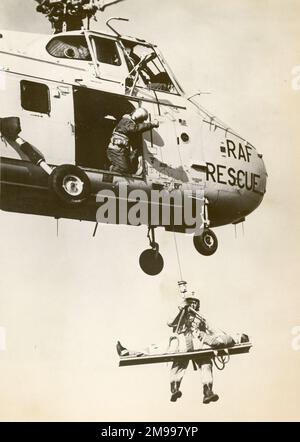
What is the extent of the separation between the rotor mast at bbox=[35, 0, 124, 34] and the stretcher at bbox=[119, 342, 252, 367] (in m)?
2.67

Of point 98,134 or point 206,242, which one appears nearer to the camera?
point 98,134

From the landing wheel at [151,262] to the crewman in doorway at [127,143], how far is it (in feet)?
2.38

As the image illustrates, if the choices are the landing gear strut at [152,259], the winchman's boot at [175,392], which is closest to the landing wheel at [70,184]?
the landing gear strut at [152,259]

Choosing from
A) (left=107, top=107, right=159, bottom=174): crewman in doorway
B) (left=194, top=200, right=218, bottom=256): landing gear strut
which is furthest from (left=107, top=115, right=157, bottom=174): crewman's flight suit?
(left=194, top=200, right=218, bottom=256): landing gear strut

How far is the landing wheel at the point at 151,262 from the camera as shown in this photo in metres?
6.91

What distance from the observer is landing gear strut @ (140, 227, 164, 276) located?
22.7 feet

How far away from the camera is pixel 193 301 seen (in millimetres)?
6957

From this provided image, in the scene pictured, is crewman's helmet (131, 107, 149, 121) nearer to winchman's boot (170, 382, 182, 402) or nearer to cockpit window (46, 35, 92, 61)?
cockpit window (46, 35, 92, 61)

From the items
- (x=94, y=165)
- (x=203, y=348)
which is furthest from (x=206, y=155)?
(x=203, y=348)

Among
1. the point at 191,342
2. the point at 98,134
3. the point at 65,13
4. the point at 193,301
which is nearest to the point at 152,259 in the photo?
the point at 193,301

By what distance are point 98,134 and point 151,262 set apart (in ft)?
3.78

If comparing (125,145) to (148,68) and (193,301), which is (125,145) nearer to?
(148,68)

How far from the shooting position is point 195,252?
7133 mm

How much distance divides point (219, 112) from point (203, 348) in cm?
199
